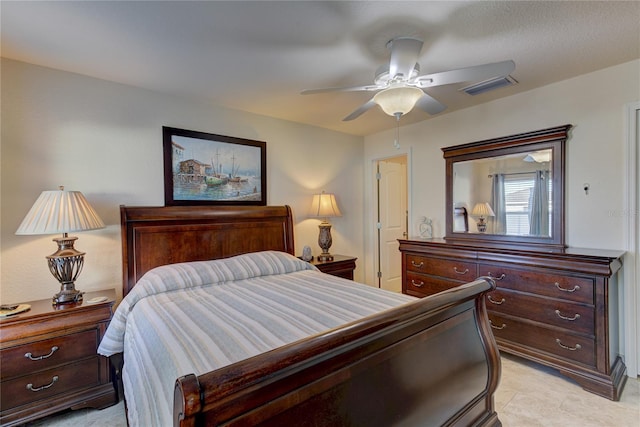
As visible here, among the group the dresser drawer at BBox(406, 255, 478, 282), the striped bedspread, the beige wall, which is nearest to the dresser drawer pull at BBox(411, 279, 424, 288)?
the dresser drawer at BBox(406, 255, 478, 282)

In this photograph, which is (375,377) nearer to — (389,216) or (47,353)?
(47,353)

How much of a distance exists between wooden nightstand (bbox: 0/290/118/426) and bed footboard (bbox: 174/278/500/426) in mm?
1802

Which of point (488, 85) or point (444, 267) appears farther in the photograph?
point (444, 267)

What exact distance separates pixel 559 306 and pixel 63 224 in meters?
3.61

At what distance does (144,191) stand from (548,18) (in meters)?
3.22

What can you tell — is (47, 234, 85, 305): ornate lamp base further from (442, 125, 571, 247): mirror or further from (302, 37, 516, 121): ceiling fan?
(442, 125, 571, 247): mirror

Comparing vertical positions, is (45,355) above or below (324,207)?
below

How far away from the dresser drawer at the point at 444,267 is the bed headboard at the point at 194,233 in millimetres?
1382

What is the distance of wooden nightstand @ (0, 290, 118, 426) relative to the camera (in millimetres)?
1770

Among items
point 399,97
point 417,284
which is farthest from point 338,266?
point 399,97

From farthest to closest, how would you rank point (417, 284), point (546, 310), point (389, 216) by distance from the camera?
point (389, 216), point (417, 284), point (546, 310)

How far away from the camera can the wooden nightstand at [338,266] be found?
3.29m

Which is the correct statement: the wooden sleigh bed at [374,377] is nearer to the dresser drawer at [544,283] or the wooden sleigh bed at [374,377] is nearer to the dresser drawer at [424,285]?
the dresser drawer at [544,283]

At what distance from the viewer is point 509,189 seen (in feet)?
9.59
